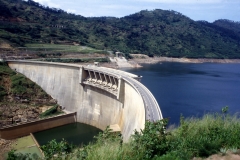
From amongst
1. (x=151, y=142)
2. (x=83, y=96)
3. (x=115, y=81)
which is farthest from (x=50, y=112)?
(x=151, y=142)

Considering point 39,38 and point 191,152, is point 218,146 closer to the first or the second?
point 191,152

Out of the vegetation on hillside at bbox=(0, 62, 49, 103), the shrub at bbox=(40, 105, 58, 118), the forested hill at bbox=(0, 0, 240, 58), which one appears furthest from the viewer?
the forested hill at bbox=(0, 0, 240, 58)

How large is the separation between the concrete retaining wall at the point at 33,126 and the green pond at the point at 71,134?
16.2 inches

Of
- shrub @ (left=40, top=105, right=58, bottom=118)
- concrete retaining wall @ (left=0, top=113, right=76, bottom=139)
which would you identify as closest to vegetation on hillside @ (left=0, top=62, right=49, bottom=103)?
shrub @ (left=40, top=105, right=58, bottom=118)

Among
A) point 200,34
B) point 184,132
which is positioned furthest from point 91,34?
point 184,132

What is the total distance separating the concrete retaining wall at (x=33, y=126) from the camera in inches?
809

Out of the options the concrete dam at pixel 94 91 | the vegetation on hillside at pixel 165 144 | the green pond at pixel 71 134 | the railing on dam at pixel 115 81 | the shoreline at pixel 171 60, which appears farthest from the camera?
the shoreline at pixel 171 60

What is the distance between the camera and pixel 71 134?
2266 cm

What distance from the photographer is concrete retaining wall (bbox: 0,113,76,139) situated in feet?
67.4

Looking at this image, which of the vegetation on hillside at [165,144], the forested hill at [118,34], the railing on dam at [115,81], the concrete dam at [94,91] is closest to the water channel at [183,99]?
the concrete dam at [94,91]

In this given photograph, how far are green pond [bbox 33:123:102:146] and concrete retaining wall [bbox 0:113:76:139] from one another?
412 mm

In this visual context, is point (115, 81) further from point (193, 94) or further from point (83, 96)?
point (193, 94)

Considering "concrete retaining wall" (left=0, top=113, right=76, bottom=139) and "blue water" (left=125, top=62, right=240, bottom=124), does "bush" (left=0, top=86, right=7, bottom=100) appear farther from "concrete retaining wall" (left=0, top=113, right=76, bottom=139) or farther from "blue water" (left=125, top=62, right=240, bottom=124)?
"blue water" (left=125, top=62, right=240, bottom=124)

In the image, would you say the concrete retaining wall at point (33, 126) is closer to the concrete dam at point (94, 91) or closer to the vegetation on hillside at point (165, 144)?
the concrete dam at point (94, 91)
